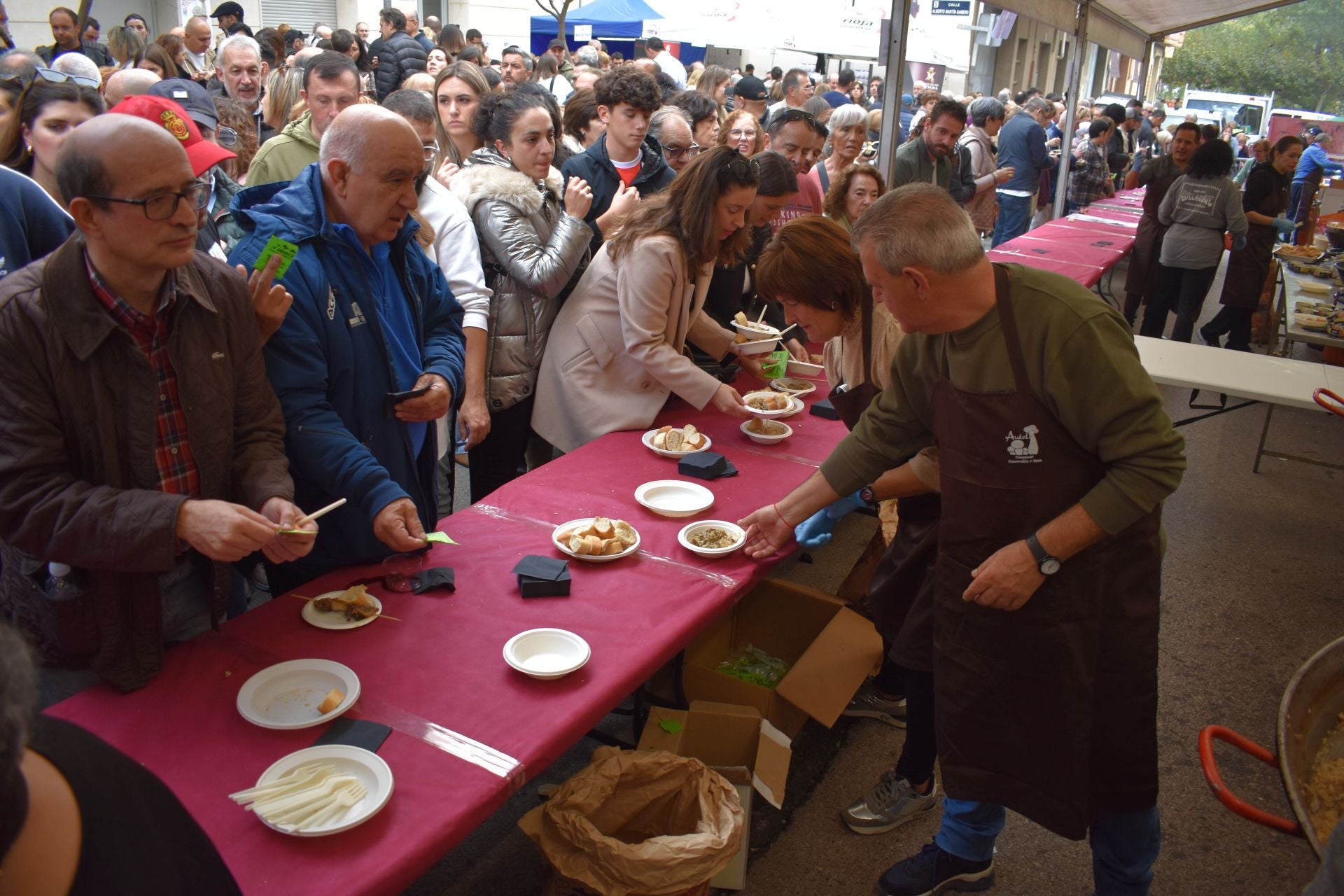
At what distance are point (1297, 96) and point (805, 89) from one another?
85.5ft

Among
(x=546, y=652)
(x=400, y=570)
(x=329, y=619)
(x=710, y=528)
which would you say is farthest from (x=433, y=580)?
(x=710, y=528)

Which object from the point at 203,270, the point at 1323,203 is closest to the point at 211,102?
the point at 203,270

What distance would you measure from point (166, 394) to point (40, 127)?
1625 millimetres

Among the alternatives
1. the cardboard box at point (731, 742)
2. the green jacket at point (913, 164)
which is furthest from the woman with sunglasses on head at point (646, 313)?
the green jacket at point (913, 164)

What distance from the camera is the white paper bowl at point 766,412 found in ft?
11.1

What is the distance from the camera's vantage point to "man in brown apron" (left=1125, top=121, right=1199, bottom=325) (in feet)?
25.5

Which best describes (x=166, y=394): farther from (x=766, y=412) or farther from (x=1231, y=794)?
(x=766, y=412)

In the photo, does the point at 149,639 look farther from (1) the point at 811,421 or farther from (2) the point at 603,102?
(2) the point at 603,102

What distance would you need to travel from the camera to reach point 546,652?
1.95 m

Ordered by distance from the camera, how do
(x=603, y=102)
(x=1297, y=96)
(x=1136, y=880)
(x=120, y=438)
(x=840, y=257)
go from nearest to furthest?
(x=120, y=438), (x=1136, y=880), (x=840, y=257), (x=603, y=102), (x=1297, y=96)

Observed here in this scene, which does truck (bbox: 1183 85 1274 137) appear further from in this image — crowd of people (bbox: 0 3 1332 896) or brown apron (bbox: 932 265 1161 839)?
brown apron (bbox: 932 265 1161 839)

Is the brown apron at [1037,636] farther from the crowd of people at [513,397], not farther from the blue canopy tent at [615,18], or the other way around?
the blue canopy tent at [615,18]

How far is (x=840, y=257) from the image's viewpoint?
2594 mm

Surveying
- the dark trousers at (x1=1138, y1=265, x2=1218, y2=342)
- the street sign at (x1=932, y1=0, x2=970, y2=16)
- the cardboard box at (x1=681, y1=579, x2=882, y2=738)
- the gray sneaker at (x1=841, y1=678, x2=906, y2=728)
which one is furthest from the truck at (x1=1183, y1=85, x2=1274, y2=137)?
the cardboard box at (x1=681, y1=579, x2=882, y2=738)
